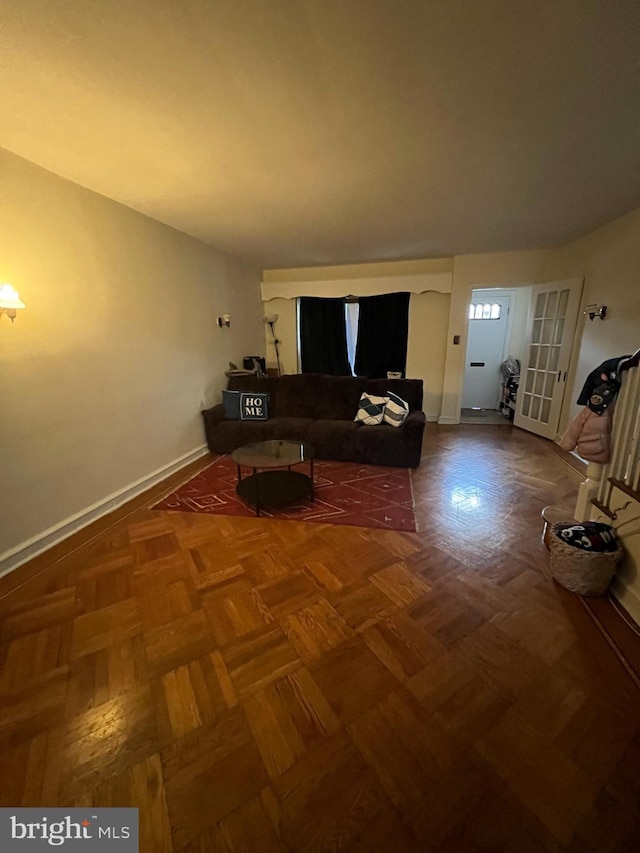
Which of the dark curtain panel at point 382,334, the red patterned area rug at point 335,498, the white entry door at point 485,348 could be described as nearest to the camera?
the red patterned area rug at point 335,498

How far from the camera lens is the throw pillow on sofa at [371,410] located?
3457 millimetres

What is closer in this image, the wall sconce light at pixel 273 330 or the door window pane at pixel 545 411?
the door window pane at pixel 545 411

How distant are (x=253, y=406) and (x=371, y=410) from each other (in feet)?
4.41

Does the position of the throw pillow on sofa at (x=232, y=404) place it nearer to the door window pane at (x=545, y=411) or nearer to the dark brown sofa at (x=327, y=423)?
the dark brown sofa at (x=327, y=423)

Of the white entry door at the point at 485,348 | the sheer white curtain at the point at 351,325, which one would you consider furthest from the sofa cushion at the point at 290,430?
the white entry door at the point at 485,348

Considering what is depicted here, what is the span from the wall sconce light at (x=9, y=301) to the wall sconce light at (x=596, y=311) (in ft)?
15.7

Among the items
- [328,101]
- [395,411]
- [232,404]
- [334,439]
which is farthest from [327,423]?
[328,101]

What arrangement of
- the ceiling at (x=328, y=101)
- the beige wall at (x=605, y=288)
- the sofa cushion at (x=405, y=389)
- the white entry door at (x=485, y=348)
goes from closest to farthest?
the ceiling at (x=328, y=101) → the beige wall at (x=605, y=288) → the sofa cushion at (x=405, y=389) → the white entry door at (x=485, y=348)

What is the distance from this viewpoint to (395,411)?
3.37 metres

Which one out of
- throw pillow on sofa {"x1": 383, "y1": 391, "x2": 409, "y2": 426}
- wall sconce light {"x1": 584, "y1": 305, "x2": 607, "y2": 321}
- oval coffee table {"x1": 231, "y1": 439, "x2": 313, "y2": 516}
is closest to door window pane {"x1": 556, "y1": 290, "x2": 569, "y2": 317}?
wall sconce light {"x1": 584, "y1": 305, "x2": 607, "y2": 321}

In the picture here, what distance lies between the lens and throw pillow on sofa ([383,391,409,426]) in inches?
132

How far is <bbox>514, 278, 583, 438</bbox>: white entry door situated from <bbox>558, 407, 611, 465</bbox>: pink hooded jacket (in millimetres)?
2499

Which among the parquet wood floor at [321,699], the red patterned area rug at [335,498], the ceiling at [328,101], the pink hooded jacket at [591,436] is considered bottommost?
the parquet wood floor at [321,699]

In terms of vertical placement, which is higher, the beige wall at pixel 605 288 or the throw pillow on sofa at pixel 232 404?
the beige wall at pixel 605 288
